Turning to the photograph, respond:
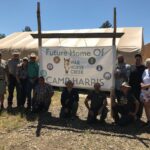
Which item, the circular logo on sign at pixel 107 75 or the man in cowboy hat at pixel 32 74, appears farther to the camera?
the man in cowboy hat at pixel 32 74

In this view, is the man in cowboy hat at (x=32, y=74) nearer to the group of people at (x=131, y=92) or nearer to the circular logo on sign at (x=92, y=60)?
the circular logo on sign at (x=92, y=60)

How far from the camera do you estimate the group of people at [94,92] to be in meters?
9.40

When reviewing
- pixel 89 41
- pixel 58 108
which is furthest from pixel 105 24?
pixel 58 108

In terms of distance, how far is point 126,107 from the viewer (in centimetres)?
942

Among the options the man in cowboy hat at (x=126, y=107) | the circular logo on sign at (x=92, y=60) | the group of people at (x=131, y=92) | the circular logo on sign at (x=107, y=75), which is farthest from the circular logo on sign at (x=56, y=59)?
the man in cowboy hat at (x=126, y=107)

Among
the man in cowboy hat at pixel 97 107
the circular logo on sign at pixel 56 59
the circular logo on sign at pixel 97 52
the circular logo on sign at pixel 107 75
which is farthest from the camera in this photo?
the circular logo on sign at pixel 56 59

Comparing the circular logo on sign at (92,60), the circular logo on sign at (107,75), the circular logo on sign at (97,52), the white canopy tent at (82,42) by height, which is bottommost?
the circular logo on sign at (107,75)

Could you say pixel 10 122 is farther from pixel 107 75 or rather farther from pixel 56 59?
pixel 107 75

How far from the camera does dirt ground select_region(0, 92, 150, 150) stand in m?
7.73

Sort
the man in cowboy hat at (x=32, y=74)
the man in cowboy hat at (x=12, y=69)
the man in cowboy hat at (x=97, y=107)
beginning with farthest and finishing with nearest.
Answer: the man in cowboy hat at (x=12, y=69) < the man in cowboy hat at (x=32, y=74) < the man in cowboy hat at (x=97, y=107)

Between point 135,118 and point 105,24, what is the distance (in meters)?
61.5

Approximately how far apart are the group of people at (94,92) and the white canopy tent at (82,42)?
20.2 ft

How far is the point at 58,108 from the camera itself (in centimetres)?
1162

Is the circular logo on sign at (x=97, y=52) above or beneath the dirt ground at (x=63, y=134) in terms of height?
above
